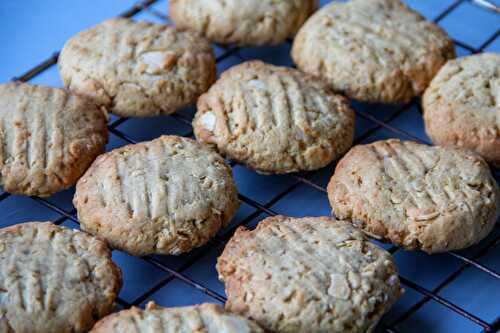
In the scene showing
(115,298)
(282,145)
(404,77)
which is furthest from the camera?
(404,77)

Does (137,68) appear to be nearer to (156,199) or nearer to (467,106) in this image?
(156,199)

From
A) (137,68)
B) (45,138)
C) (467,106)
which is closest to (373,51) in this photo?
(467,106)

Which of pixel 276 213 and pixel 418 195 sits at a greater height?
pixel 418 195

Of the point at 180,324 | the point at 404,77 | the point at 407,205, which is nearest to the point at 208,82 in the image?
the point at 404,77

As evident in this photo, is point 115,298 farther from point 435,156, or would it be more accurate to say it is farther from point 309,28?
point 309,28

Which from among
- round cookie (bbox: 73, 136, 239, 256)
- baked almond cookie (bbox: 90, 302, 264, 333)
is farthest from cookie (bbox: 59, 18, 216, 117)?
baked almond cookie (bbox: 90, 302, 264, 333)

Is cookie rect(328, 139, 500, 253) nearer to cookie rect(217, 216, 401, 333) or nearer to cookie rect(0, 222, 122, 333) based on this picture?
cookie rect(217, 216, 401, 333)
